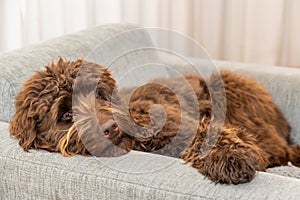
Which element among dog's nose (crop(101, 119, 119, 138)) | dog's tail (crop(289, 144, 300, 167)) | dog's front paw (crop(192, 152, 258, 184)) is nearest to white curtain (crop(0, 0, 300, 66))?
dog's tail (crop(289, 144, 300, 167))

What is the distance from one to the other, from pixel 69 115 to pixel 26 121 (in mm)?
116

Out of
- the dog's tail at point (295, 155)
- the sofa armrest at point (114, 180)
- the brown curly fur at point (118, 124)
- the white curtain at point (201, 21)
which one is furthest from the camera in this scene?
the white curtain at point (201, 21)

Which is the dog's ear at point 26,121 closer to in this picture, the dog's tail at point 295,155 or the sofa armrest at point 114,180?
the sofa armrest at point 114,180

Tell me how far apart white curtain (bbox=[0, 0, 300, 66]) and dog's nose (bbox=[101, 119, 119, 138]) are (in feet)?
5.80

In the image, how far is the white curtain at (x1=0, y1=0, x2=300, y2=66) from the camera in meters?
3.19

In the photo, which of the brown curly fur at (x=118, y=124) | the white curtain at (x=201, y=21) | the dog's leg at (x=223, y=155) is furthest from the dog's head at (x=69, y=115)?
the white curtain at (x=201, y=21)

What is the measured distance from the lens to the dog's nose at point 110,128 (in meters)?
1.51

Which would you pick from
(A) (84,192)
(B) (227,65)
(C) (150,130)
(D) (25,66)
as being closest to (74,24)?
(B) (227,65)

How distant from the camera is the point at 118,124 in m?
1.56

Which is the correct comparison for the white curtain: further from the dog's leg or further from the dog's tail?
the dog's leg

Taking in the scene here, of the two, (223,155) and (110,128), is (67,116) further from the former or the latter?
(223,155)

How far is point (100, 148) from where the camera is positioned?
151 cm

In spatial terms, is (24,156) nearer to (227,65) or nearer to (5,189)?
(5,189)

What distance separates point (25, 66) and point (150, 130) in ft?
1.52
